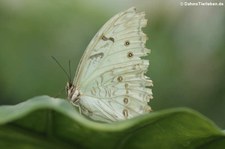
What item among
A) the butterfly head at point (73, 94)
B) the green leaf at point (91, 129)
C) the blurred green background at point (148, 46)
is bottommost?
the green leaf at point (91, 129)

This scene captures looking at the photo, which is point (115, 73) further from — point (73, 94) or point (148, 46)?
point (148, 46)

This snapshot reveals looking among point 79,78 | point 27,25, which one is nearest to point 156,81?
point 27,25

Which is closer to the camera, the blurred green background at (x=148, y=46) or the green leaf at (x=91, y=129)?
the green leaf at (x=91, y=129)

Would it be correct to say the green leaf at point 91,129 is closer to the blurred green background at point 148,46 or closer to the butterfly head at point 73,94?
the butterfly head at point 73,94

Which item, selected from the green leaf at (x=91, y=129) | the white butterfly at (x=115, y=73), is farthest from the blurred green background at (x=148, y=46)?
the green leaf at (x=91, y=129)

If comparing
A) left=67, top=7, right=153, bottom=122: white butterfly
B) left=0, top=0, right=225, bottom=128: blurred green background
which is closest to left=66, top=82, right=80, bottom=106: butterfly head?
left=67, top=7, right=153, bottom=122: white butterfly

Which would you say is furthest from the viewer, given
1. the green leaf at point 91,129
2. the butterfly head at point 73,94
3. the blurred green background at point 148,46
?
the blurred green background at point 148,46

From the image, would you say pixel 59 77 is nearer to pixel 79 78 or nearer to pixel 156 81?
pixel 156 81
